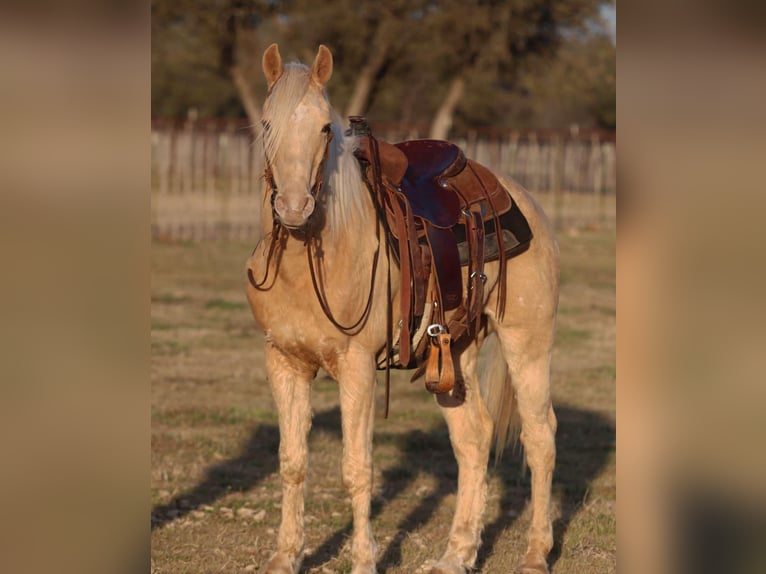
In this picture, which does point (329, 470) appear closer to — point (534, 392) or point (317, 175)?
point (534, 392)

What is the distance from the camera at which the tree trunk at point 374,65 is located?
2892 centimetres

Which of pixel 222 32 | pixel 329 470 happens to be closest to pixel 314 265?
pixel 329 470

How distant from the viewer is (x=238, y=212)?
2311 centimetres

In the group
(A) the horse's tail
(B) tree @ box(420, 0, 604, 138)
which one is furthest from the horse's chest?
(B) tree @ box(420, 0, 604, 138)

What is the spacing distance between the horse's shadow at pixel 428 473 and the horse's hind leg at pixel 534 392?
1.58 ft

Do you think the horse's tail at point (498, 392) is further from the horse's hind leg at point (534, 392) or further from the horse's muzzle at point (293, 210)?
the horse's muzzle at point (293, 210)

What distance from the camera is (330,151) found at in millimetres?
4473

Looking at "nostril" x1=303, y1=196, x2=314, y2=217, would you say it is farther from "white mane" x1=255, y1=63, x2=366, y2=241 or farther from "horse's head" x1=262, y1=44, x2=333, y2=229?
"white mane" x1=255, y1=63, x2=366, y2=241

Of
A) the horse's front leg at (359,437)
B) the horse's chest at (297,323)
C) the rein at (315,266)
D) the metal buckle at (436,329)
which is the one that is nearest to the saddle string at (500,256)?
the metal buckle at (436,329)
